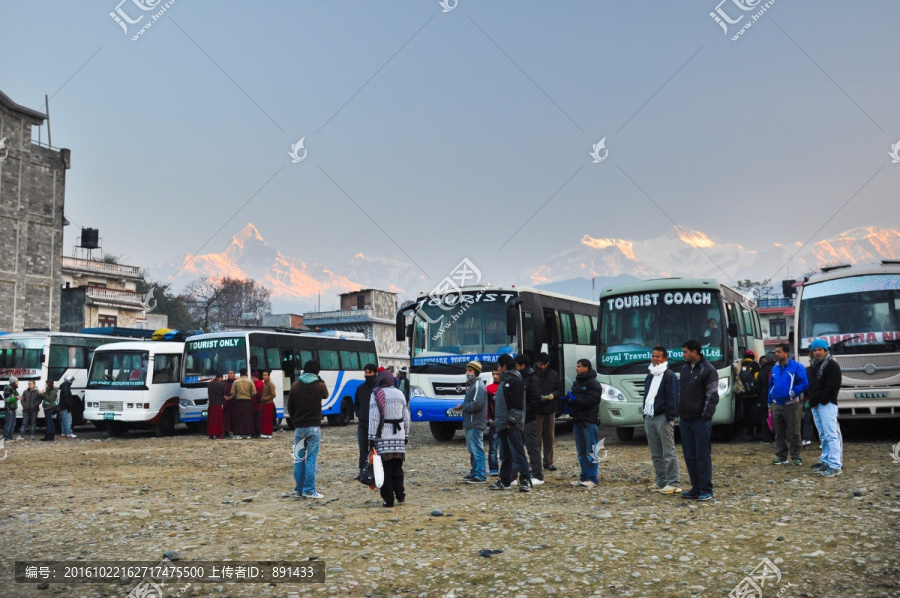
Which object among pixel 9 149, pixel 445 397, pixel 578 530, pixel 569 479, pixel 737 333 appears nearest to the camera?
pixel 578 530

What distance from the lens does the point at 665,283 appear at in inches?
717

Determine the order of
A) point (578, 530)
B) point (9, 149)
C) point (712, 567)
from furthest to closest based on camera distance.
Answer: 1. point (9, 149)
2. point (578, 530)
3. point (712, 567)

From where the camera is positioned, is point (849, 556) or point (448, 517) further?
point (448, 517)

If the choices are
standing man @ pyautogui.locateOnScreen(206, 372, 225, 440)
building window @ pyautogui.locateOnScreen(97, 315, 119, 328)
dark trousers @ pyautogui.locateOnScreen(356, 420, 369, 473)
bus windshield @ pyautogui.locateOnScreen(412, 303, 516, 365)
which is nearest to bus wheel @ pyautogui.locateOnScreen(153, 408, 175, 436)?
standing man @ pyautogui.locateOnScreen(206, 372, 225, 440)

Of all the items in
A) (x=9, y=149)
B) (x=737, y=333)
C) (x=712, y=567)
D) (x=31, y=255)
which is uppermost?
(x=9, y=149)

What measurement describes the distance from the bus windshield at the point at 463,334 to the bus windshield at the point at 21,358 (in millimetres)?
14486

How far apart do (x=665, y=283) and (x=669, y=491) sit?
809 centimetres

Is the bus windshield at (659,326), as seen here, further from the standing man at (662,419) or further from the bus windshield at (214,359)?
the bus windshield at (214,359)

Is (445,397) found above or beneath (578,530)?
above

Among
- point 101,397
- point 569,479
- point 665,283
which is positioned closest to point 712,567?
point 569,479

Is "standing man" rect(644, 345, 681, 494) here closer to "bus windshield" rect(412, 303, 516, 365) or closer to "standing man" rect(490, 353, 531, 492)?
"standing man" rect(490, 353, 531, 492)

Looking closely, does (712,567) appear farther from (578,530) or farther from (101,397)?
(101,397)

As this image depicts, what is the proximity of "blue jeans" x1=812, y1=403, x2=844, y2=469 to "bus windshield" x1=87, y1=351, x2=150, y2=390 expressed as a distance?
768 inches

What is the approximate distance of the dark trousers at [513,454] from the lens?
455 inches
